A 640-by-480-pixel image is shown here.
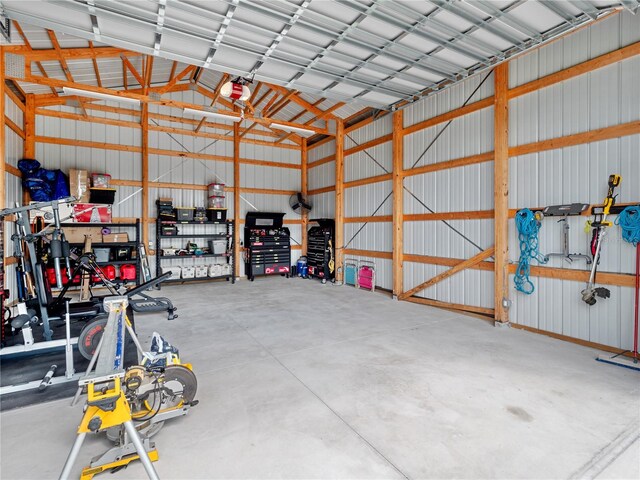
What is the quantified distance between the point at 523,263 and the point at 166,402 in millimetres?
4613

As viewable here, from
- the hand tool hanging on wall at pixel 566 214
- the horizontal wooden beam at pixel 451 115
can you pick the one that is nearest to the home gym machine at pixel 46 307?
the hand tool hanging on wall at pixel 566 214

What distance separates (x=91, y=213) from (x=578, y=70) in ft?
29.6

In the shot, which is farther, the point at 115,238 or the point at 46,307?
the point at 115,238

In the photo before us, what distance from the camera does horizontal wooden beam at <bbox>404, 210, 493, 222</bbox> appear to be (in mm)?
5173

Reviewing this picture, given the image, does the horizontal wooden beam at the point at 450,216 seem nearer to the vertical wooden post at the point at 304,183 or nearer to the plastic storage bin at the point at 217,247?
the vertical wooden post at the point at 304,183

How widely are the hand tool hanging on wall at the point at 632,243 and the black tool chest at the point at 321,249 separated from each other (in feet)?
19.5

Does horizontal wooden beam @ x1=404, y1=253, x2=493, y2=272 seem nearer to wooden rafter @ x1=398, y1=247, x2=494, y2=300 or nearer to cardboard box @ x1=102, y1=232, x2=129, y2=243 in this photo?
wooden rafter @ x1=398, y1=247, x2=494, y2=300

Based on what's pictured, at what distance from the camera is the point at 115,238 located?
758 centimetres

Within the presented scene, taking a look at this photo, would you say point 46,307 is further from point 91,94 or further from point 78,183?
point 78,183

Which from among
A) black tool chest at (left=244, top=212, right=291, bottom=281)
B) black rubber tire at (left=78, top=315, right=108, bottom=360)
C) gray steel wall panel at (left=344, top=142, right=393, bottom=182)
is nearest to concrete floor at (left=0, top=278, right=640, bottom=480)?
black rubber tire at (left=78, top=315, right=108, bottom=360)

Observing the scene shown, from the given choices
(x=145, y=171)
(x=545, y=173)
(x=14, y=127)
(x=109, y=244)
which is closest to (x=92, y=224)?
(x=109, y=244)

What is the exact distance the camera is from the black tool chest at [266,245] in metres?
9.16

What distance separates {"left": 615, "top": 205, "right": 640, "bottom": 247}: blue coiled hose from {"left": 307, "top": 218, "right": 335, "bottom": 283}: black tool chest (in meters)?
5.98

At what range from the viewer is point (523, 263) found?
4551 mm
